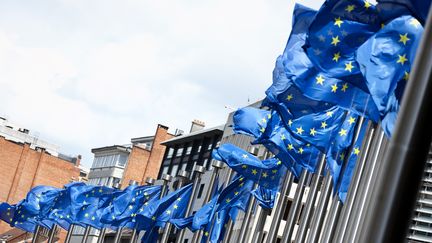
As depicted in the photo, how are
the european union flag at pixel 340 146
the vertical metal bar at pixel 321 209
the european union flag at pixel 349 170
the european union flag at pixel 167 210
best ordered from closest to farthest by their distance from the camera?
1. the european union flag at pixel 340 146
2. the european union flag at pixel 349 170
3. the vertical metal bar at pixel 321 209
4. the european union flag at pixel 167 210

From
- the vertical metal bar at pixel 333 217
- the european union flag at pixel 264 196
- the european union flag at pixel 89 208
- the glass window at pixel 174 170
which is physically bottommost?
the european union flag at pixel 89 208

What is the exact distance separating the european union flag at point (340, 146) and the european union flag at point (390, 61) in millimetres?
7426

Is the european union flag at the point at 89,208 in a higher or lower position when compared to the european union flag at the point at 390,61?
lower

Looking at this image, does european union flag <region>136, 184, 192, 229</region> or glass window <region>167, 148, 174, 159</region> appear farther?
glass window <region>167, 148, 174, 159</region>

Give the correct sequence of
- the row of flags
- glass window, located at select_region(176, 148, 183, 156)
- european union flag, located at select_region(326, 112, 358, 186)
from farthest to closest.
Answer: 1. glass window, located at select_region(176, 148, 183, 156)
2. european union flag, located at select_region(326, 112, 358, 186)
3. the row of flags

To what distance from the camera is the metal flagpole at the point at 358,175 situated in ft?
85.7

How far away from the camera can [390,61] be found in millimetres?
20375

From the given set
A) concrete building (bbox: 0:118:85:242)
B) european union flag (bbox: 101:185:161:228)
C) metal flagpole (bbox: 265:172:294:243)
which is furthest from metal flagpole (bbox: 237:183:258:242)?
concrete building (bbox: 0:118:85:242)

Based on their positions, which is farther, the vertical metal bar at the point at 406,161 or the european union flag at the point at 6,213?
the european union flag at the point at 6,213

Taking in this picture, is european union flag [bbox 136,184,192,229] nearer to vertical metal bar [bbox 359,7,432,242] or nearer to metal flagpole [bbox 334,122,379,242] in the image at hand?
metal flagpole [bbox 334,122,379,242]

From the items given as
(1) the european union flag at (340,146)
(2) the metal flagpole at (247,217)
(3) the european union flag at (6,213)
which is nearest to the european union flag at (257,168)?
(2) the metal flagpole at (247,217)

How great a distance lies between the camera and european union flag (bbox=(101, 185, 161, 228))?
67750mm

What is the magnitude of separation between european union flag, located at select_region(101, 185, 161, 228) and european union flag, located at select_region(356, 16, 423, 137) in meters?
47.3

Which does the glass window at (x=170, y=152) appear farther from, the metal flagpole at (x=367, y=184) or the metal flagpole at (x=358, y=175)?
the metal flagpole at (x=367, y=184)
